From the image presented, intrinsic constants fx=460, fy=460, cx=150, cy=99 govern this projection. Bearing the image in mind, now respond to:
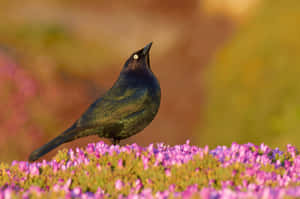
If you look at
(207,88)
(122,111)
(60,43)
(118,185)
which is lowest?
(118,185)

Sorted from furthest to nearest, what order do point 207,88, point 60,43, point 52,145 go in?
point 60,43, point 207,88, point 52,145

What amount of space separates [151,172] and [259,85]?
9.05 metres

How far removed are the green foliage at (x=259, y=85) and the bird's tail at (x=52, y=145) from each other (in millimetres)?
6742

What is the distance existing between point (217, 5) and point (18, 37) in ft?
40.8

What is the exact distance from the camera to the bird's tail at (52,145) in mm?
6239

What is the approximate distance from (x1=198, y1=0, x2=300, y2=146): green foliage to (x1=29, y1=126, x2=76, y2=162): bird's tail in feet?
22.1

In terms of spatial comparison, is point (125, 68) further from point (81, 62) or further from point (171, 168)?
point (81, 62)

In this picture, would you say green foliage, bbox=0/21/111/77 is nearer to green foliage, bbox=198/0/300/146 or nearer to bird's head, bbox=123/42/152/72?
green foliage, bbox=198/0/300/146

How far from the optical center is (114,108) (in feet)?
22.1

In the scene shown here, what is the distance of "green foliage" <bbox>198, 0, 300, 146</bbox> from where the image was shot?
1257cm

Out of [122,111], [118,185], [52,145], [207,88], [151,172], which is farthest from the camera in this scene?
[207,88]

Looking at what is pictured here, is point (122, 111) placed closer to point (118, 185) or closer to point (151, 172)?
point (151, 172)

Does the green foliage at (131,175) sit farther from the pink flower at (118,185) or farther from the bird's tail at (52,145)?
the bird's tail at (52,145)

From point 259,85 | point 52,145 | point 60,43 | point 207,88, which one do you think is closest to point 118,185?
point 52,145
